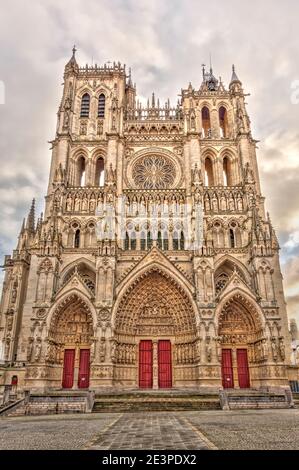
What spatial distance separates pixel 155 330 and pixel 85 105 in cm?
2299

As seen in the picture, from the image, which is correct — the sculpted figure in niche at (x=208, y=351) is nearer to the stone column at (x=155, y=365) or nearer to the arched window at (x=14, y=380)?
the stone column at (x=155, y=365)

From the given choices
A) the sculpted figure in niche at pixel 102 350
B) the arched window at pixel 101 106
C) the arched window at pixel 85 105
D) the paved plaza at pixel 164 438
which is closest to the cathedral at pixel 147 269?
the sculpted figure in niche at pixel 102 350

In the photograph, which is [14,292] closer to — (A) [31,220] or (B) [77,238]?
(B) [77,238]

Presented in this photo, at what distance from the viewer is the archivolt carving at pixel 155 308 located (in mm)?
24391

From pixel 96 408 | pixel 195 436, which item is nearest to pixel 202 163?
pixel 96 408

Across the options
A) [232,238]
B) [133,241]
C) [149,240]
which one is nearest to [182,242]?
[149,240]

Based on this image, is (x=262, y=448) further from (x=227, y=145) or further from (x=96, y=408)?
(x=227, y=145)

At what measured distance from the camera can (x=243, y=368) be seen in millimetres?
24344

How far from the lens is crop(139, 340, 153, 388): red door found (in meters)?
23.9

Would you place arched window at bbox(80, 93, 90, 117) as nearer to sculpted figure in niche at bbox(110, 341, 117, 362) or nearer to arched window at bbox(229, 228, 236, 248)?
arched window at bbox(229, 228, 236, 248)

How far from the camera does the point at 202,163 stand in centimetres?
3045

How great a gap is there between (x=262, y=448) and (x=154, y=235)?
21452mm

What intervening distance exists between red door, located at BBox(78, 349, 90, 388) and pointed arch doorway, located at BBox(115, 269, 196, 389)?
8.37 ft

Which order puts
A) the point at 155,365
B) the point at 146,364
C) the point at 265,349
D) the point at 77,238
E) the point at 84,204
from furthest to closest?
the point at 84,204
the point at 77,238
the point at 146,364
the point at 155,365
the point at 265,349
